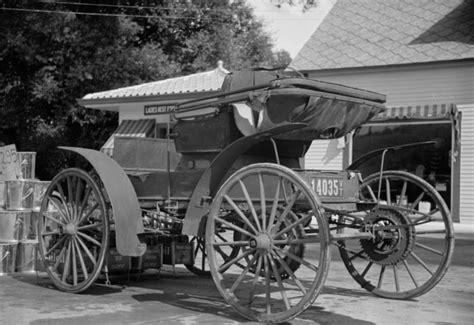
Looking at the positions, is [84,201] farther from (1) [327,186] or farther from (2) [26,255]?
(1) [327,186]

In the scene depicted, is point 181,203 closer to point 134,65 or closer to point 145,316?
point 145,316

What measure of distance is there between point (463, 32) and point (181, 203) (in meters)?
14.1

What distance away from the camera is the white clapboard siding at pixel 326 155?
798 inches

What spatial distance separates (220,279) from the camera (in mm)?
6242

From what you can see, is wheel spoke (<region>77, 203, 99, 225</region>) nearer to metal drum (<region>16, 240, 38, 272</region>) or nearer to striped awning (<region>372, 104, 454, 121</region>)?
metal drum (<region>16, 240, 38, 272</region>)

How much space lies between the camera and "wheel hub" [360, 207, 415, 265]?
7.00 meters

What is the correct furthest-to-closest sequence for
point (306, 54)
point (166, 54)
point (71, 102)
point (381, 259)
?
1. point (166, 54)
2. point (71, 102)
3. point (306, 54)
4. point (381, 259)

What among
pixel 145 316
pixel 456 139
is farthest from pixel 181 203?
pixel 456 139

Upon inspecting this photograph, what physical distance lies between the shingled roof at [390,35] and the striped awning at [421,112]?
1.25 metres

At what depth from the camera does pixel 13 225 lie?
30.5ft

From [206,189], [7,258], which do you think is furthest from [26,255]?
[206,189]

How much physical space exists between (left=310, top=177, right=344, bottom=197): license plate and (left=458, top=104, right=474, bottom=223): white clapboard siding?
41.6 feet

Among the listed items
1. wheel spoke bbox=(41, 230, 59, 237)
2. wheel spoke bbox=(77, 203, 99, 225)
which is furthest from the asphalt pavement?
wheel spoke bbox=(77, 203, 99, 225)

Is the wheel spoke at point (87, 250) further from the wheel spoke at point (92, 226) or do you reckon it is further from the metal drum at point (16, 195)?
the metal drum at point (16, 195)
